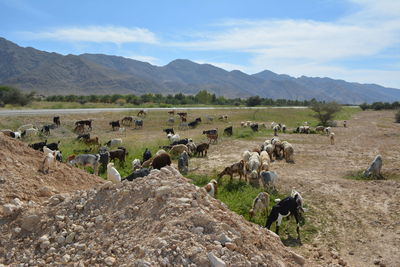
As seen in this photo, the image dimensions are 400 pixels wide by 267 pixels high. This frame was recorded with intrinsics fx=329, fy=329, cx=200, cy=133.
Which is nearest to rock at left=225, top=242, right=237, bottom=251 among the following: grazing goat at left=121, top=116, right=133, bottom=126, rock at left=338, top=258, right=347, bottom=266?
rock at left=338, top=258, right=347, bottom=266

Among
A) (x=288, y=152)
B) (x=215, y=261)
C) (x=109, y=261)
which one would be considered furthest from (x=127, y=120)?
(x=215, y=261)

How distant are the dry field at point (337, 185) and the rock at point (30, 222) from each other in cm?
610

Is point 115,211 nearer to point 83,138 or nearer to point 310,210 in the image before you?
point 310,210

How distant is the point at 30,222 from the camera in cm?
688

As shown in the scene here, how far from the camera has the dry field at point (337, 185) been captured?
8.57 metres

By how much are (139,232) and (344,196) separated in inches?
361

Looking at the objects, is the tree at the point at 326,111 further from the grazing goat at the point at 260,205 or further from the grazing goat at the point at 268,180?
the grazing goat at the point at 260,205

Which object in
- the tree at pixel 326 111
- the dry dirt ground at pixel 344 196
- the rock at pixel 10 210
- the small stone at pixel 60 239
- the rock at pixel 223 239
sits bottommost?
the dry dirt ground at pixel 344 196

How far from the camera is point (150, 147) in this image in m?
21.3

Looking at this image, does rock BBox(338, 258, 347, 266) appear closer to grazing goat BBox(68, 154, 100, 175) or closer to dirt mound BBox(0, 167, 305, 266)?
dirt mound BBox(0, 167, 305, 266)

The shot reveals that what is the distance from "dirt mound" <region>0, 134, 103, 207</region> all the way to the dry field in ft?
16.6

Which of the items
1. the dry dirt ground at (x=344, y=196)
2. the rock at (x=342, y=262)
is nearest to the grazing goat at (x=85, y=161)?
the dry dirt ground at (x=344, y=196)

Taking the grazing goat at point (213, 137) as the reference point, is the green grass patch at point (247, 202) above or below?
below

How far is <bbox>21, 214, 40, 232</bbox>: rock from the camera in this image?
6.85m
